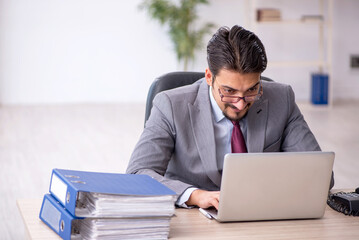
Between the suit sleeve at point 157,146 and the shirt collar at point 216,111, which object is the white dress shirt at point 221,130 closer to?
the shirt collar at point 216,111

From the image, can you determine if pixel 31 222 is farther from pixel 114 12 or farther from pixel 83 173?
pixel 114 12

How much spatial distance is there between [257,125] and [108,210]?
809 millimetres

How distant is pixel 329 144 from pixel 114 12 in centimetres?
322

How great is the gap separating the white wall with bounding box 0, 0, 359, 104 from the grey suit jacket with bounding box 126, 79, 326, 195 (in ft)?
17.6

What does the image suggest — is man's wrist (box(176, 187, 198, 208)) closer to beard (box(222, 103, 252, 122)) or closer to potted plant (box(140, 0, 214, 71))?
beard (box(222, 103, 252, 122))

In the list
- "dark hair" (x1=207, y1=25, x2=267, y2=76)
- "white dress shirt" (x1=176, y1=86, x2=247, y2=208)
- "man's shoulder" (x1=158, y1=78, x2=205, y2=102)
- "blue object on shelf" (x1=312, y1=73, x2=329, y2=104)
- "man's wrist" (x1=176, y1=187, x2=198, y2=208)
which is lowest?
"blue object on shelf" (x1=312, y1=73, x2=329, y2=104)

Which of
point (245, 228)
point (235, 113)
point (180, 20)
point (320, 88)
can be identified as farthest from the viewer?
point (320, 88)

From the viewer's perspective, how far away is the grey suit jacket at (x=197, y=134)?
6.47 feet

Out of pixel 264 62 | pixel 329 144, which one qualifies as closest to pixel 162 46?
pixel 329 144

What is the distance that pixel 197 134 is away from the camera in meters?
2.02

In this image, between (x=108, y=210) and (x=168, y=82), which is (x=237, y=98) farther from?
(x=108, y=210)

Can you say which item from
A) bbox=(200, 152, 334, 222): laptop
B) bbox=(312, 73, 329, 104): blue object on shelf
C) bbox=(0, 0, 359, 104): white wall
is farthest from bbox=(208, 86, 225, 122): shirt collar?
bbox=(312, 73, 329, 104): blue object on shelf

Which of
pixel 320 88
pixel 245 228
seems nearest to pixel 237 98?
Answer: pixel 245 228

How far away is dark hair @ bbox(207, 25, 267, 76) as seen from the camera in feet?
6.15
